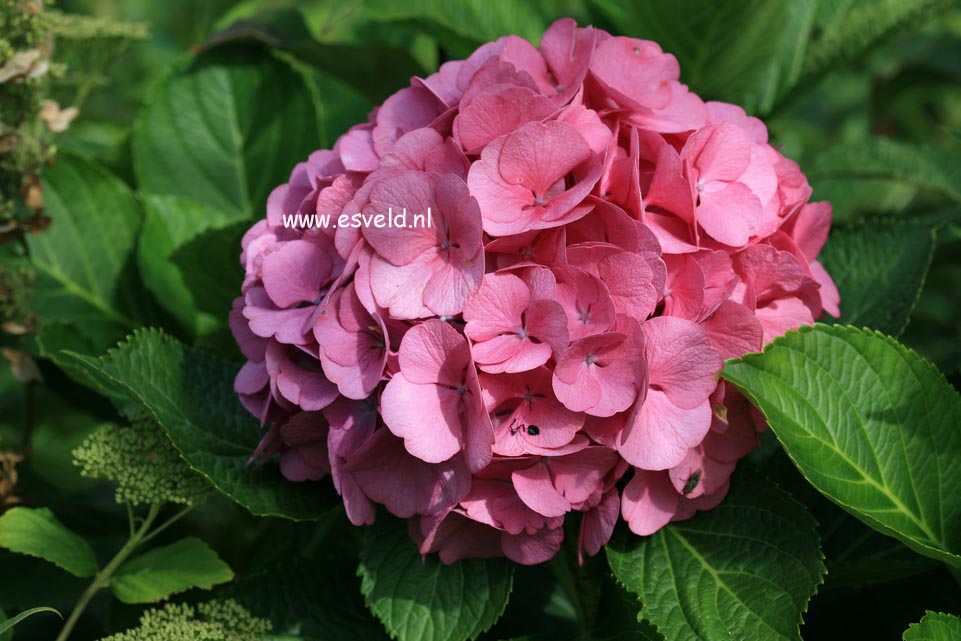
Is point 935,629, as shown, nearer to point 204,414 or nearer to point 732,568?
point 732,568

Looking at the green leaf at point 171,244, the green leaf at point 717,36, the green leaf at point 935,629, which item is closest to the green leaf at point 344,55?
the green leaf at point 171,244

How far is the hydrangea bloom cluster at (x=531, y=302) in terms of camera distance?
0.80 m

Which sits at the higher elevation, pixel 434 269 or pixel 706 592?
pixel 434 269

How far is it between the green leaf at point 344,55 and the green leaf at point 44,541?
25.4 inches

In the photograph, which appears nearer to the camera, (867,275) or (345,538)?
(867,275)

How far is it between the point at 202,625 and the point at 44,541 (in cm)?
19

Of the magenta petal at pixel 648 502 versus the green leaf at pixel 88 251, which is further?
the green leaf at pixel 88 251

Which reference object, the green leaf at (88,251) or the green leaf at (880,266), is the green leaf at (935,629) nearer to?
the green leaf at (880,266)

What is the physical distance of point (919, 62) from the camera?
6.12 ft

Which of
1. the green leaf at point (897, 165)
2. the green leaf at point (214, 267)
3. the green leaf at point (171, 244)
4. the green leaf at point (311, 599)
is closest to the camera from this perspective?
the green leaf at point (311, 599)

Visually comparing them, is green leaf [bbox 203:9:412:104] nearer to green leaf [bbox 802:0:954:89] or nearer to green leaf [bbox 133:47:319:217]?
green leaf [bbox 133:47:319:217]

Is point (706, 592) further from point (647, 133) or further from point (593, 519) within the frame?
point (647, 133)

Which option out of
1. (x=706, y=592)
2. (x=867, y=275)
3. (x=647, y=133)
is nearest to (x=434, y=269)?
(x=647, y=133)

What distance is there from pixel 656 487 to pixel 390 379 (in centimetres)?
27
